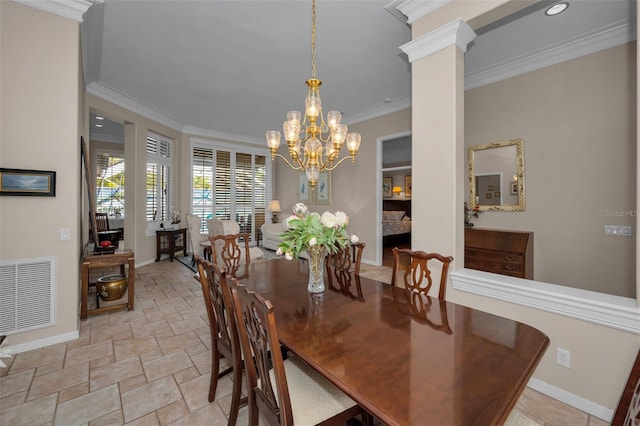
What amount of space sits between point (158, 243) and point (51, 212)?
11.3 feet

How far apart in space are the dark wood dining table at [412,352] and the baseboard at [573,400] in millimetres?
1041

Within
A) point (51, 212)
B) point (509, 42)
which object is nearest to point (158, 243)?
point (51, 212)

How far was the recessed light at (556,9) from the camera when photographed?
2531 mm

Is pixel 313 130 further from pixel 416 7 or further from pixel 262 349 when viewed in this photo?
pixel 262 349

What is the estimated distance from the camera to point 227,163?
7.61 meters

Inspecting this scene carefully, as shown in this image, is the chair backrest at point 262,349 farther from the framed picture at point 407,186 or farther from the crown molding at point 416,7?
the framed picture at point 407,186

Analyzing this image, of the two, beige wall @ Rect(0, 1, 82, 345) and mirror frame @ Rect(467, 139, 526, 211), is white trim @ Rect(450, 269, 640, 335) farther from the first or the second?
beige wall @ Rect(0, 1, 82, 345)

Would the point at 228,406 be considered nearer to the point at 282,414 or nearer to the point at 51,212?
the point at 282,414

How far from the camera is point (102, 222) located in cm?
691

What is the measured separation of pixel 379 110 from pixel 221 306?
4.92 meters

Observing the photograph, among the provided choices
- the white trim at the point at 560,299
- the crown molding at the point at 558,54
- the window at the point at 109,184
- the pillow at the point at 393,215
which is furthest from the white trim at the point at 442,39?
the window at the point at 109,184

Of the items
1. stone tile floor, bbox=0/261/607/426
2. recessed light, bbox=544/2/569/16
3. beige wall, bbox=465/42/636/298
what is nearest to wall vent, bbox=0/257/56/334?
stone tile floor, bbox=0/261/607/426

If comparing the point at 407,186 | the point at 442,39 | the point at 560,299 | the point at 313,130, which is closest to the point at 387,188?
the point at 407,186

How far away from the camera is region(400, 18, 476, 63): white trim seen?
222 centimetres
